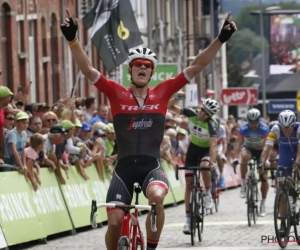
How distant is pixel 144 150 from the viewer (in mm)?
12266

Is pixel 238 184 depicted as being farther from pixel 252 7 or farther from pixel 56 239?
pixel 252 7

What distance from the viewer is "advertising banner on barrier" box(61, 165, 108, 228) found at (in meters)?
20.4

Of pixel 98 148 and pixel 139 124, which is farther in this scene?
pixel 98 148

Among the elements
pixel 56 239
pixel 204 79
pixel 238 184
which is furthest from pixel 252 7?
pixel 56 239

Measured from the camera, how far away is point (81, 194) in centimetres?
2112

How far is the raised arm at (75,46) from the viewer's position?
1219 cm

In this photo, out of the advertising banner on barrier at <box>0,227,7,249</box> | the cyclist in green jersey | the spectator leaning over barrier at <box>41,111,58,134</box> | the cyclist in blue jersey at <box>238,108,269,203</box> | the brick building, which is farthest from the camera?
the brick building

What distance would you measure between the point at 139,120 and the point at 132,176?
0.50 meters

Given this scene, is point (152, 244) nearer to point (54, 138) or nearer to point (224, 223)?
point (54, 138)

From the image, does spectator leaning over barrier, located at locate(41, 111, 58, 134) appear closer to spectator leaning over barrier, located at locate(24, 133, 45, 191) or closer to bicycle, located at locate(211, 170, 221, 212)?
spectator leaning over barrier, located at locate(24, 133, 45, 191)

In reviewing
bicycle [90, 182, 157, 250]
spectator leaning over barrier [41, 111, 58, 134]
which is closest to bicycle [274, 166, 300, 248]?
spectator leaning over barrier [41, 111, 58, 134]

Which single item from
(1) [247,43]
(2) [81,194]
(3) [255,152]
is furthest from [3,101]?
A: (1) [247,43]

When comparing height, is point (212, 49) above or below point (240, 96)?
above

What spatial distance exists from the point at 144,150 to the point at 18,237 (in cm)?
561
